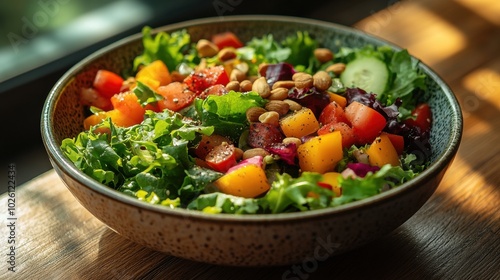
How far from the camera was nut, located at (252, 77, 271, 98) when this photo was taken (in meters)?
1.71

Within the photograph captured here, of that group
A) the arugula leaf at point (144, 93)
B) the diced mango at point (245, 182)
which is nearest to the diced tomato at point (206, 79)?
the arugula leaf at point (144, 93)

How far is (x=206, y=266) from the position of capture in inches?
59.3

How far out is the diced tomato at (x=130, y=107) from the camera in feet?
5.77

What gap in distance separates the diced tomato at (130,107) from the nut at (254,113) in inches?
12.5

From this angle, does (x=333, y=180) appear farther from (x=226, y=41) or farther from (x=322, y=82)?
(x=226, y=41)

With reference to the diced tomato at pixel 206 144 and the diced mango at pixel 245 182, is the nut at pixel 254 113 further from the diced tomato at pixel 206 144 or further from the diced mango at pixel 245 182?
the diced mango at pixel 245 182

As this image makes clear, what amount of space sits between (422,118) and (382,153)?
1.04ft

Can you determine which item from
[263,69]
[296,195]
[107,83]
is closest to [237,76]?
[263,69]

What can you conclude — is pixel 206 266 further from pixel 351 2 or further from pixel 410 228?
pixel 351 2

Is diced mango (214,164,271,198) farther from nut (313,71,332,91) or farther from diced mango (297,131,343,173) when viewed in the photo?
nut (313,71,332,91)

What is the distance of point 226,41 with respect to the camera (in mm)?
2164

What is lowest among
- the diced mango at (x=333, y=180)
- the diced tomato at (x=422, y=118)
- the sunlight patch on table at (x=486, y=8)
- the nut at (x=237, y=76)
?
the sunlight patch on table at (x=486, y=8)

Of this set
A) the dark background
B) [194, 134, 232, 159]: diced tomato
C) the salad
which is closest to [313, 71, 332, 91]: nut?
the salad

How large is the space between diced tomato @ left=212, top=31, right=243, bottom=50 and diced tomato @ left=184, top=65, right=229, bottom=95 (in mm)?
334
